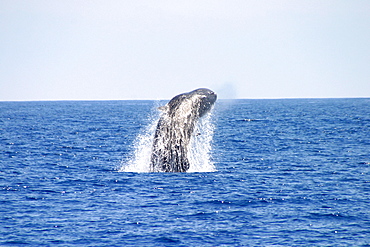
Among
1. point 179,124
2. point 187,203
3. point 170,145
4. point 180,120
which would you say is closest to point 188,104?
point 180,120

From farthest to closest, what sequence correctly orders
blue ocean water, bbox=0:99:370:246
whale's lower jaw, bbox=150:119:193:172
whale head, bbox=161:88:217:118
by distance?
whale's lower jaw, bbox=150:119:193:172 → whale head, bbox=161:88:217:118 → blue ocean water, bbox=0:99:370:246

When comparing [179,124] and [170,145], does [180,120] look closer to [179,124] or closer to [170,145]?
[179,124]

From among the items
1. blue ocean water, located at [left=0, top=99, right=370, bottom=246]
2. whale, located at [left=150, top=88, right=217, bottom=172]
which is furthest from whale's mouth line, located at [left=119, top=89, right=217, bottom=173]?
blue ocean water, located at [left=0, top=99, right=370, bottom=246]

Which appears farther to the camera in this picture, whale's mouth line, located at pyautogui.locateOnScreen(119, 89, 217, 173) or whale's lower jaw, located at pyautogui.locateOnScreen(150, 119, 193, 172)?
whale's lower jaw, located at pyautogui.locateOnScreen(150, 119, 193, 172)

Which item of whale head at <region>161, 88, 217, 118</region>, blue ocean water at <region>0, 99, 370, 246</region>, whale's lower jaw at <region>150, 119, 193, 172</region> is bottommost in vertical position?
blue ocean water at <region>0, 99, 370, 246</region>

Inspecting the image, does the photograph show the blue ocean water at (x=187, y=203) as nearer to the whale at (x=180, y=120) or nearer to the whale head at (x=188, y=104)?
the whale at (x=180, y=120)

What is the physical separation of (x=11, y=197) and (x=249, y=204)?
1162cm

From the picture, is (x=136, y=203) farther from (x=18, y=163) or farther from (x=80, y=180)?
(x=18, y=163)

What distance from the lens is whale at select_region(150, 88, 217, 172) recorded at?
2289 centimetres

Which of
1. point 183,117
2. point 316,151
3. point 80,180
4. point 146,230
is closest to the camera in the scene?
point 146,230

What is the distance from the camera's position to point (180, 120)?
75.6 feet

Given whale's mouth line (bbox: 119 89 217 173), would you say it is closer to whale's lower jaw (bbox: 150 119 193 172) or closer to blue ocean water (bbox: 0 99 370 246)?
whale's lower jaw (bbox: 150 119 193 172)

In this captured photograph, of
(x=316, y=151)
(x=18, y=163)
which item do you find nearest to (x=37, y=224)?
(x=18, y=163)

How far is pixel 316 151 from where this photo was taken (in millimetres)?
44250
